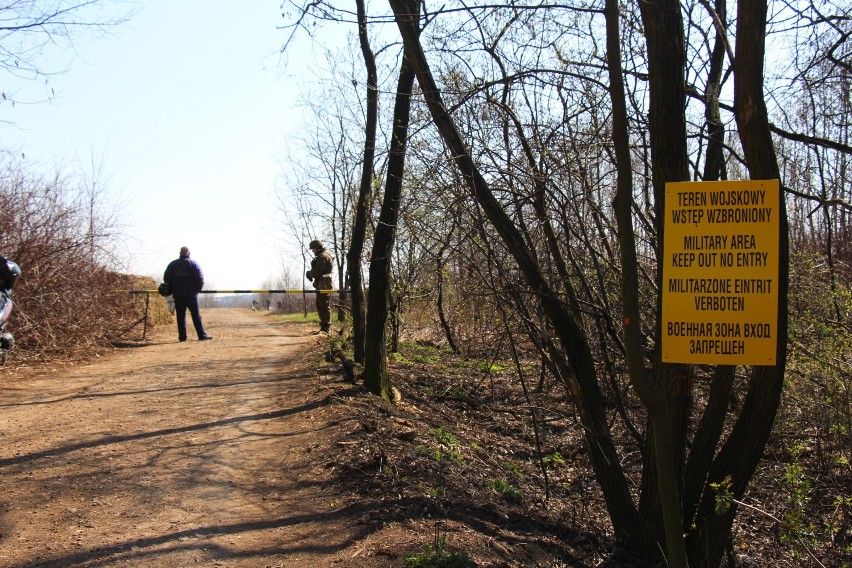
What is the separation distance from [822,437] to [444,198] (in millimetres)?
4330

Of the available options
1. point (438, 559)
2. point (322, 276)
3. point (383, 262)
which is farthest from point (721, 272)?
point (322, 276)

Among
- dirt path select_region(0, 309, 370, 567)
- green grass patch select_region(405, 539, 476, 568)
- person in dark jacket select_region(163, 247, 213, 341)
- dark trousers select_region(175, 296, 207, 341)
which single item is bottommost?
green grass patch select_region(405, 539, 476, 568)

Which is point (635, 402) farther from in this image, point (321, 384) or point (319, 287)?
point (319, 287)

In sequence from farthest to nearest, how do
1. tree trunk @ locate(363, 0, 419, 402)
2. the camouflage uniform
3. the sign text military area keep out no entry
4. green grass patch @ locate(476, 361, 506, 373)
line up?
1. the camouflage uniform
2. green grass patch @ locate(476, 361, 506, 373)
3. tree trunk @ locate(363, 0, 419, 402)
4. the sign text military area keep out no entry

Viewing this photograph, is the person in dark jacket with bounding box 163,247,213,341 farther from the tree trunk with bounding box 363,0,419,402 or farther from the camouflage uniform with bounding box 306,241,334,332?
the tree trunk with bounding box 363,0,419,402

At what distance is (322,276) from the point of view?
1600 cm

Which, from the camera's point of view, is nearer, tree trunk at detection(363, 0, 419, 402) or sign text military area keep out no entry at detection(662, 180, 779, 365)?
sign text military area keep out no entry at detection(662, 180, 779, 365)

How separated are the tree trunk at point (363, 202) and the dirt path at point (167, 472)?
111 cm

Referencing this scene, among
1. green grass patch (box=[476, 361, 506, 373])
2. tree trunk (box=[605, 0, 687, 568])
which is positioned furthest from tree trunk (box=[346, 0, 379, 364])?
tree trunk (box=[605, 0, 687, 568])

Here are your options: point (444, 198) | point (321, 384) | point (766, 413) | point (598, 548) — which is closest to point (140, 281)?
point (321, 384)

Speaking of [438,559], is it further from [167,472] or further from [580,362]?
[167,472]

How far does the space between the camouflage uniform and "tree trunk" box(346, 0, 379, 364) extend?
572 cm

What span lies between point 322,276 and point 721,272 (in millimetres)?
13128

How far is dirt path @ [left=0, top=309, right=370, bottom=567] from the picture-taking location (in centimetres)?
454
